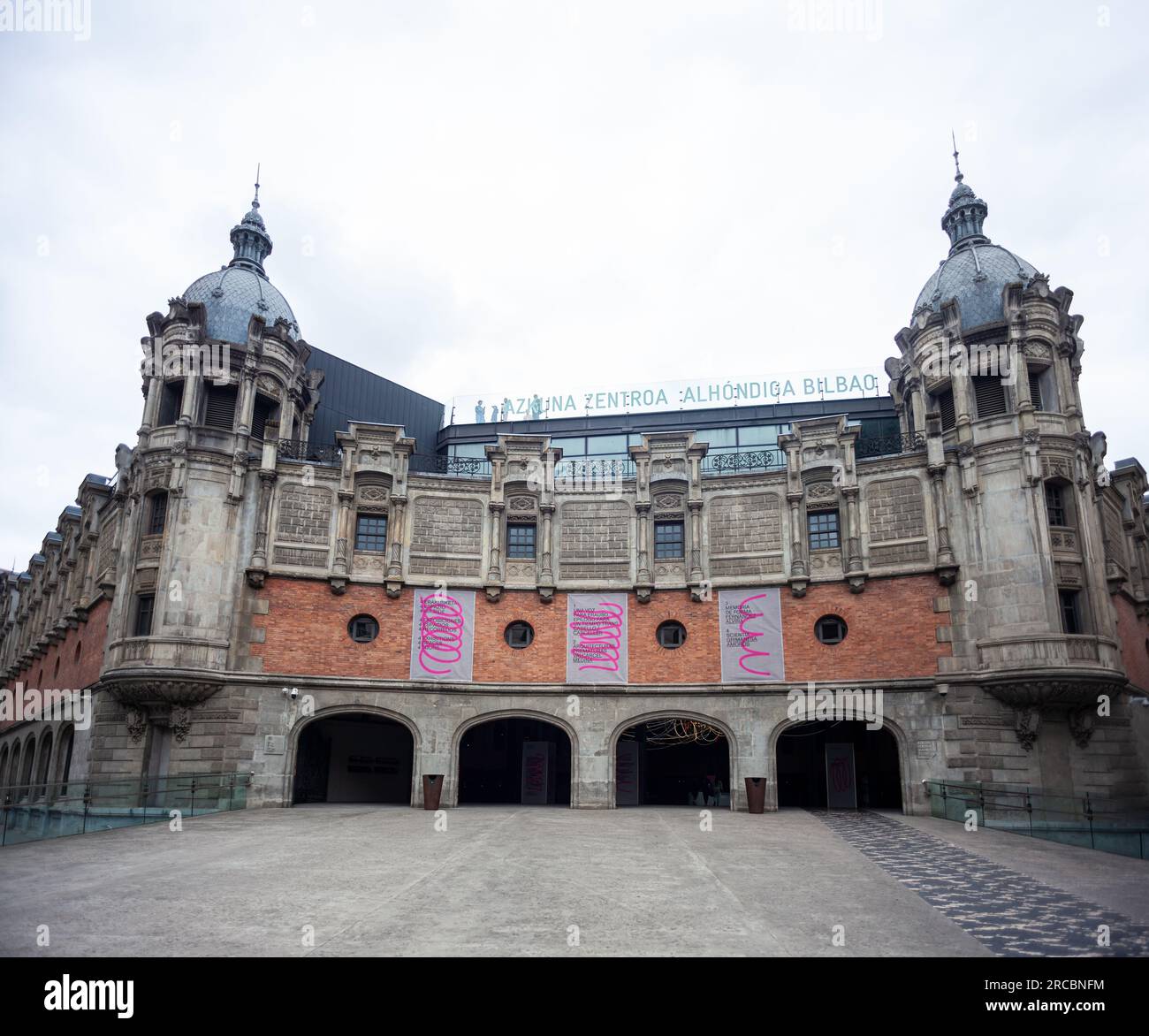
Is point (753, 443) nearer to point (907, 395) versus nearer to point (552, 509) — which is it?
point (907, 395)

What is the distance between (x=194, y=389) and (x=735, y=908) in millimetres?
28427

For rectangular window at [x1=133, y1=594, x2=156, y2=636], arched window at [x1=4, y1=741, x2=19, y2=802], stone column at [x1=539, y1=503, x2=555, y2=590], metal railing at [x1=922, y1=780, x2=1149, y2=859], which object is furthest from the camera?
arched window at [x1=4, y1=741, x2=19, y2=802]

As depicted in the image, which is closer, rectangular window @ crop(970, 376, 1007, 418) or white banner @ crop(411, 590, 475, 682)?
rectangular window @ crop(970, 376, 1007, 418)

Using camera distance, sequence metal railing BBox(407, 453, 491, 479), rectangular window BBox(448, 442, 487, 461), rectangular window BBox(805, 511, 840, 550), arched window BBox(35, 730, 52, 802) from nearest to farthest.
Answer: rectangular window BBox(805, 511, 840, 550) < metal railing BBox(407, 453, 491, 479) < arched window BBox(35, 730, 52, 802) < rectangular window BBox(448, 442, 487, 461)

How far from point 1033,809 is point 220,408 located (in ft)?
105

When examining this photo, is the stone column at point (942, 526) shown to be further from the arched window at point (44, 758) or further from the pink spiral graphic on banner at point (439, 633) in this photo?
the arched window at point (44, 758)

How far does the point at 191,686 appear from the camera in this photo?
29.1m

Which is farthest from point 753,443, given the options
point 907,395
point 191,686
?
point 191,686

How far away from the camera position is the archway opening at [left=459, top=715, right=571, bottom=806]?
122ft

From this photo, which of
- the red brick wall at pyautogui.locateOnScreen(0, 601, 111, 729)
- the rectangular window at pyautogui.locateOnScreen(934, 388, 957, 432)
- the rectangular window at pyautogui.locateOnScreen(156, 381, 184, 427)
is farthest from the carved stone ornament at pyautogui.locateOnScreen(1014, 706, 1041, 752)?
the red brick wall at pyautogui.locateOnScreen(0, 601, 111, 729)

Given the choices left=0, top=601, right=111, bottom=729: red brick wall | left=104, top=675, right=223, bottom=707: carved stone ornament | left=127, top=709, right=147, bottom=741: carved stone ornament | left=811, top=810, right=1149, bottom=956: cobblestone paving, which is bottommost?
left=811, top=810, right=1149, bottom=956: cobblestone paving

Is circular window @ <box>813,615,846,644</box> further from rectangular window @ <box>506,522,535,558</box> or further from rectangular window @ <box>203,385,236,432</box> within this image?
rectangular window @ <box>203,385,236,432</box>

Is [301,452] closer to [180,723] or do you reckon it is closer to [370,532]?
[370,532]

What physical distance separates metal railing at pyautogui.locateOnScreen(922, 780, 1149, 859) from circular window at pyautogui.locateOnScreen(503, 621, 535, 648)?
14833 millimetres
